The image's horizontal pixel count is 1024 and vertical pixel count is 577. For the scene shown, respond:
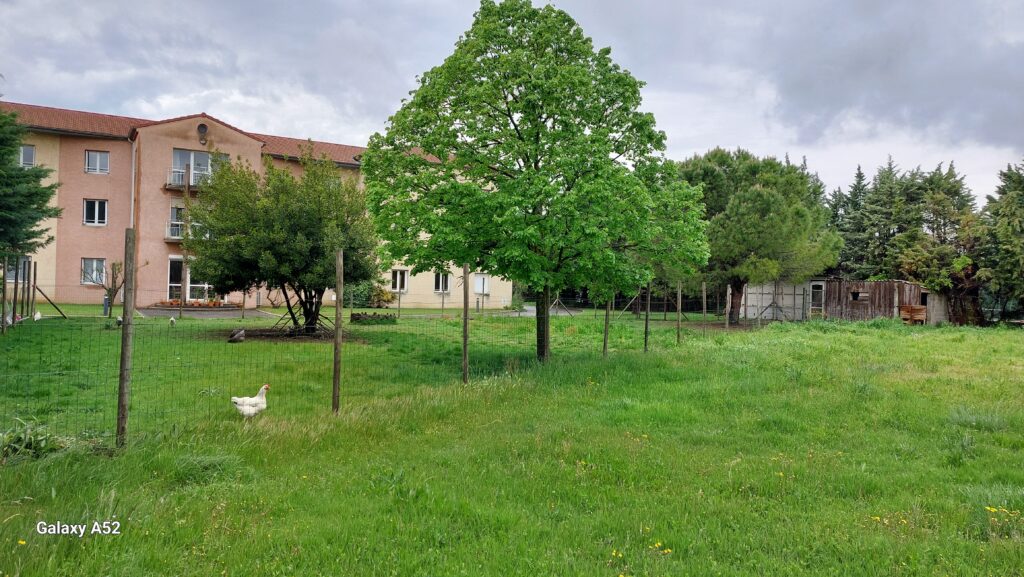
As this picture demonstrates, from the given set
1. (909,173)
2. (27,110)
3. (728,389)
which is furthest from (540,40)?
(909,173)

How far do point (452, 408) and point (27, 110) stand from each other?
1501 inches

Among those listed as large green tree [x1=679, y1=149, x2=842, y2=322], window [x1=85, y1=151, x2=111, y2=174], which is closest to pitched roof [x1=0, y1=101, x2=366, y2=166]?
window [x1=85, y1=151, x2=111, y2=174]

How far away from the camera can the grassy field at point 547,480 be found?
385 cm

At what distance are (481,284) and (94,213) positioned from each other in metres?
23.4

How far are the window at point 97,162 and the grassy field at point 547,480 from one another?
2866 cm

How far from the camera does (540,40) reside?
490 inches

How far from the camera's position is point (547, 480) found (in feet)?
17.5

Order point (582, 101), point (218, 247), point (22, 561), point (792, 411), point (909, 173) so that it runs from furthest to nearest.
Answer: point (909, 173) < point (218, 247) < point (582, 101) < point (792, 411) < point (22, 561)

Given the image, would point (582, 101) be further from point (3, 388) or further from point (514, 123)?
point (3, 388)

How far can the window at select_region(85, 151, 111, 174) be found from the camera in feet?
110

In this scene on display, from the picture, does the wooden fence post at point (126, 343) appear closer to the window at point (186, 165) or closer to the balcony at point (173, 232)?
the window at point (186, 165)

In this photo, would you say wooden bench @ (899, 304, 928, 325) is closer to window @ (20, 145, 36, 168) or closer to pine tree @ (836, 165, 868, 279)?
pine tree @ (836, 165, 868, 279)

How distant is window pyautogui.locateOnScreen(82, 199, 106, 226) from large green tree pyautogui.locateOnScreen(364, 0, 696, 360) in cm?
2876

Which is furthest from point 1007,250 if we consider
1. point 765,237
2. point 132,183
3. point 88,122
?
point 88,122
